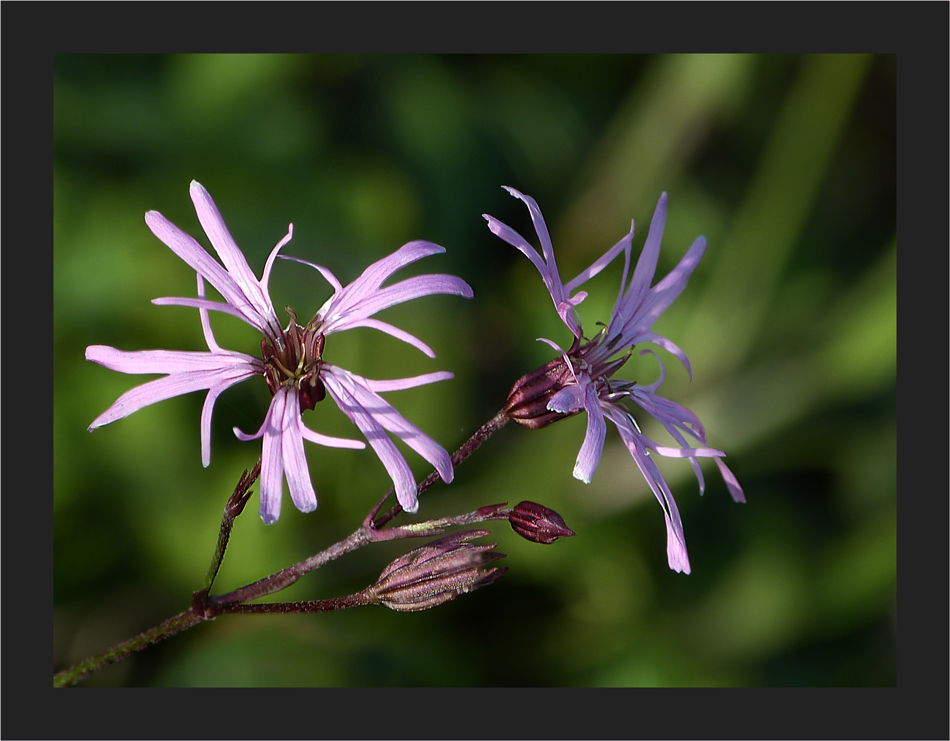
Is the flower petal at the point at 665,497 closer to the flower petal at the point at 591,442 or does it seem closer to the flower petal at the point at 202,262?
the flower petal at the point at 591,442

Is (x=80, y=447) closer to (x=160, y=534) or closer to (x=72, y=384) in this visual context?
(x=72, y=384)

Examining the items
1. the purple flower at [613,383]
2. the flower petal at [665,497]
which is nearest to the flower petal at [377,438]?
the purple flower at [613,383]

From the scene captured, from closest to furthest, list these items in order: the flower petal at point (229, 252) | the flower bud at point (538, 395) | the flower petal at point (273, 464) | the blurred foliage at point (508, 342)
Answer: the flower petal at point (273, 464), the flower petal at point (229, 252), the flower bud at point (538, 395), the blurred foliage at point (508, 342)

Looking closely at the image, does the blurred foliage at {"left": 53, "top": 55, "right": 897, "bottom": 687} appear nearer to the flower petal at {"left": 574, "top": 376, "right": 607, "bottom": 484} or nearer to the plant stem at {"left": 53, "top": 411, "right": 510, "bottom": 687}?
the plant stem at {"left": 53, "top": 411, "right": 510, "bottom": 687}

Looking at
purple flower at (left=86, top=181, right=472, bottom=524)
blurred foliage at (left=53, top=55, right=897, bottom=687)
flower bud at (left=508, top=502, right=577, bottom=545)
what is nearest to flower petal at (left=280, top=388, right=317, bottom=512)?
purple flower at (left=86, top=181, right=472, bottom=524)

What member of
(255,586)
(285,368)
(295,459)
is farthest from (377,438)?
(255,586)

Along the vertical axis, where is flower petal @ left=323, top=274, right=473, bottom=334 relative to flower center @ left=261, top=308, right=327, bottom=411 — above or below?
above
